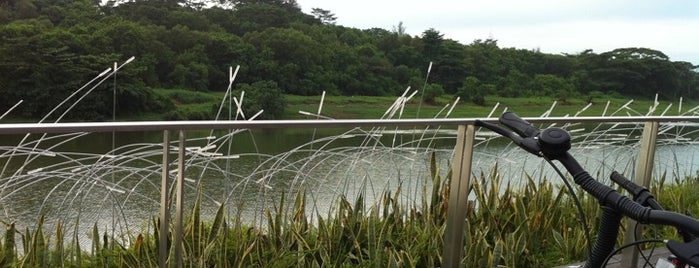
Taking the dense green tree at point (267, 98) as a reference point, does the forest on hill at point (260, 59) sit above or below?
above

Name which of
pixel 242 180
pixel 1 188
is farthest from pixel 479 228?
pixel 1 188

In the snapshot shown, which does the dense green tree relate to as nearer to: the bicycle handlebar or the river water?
the river water

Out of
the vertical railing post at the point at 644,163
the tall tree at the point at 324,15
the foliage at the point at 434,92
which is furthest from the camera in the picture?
the tall tree at the point at 324,15

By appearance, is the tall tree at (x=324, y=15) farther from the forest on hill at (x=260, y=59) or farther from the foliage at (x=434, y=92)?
the foliage at (x=434, y=92)

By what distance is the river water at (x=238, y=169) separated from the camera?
2246 millimetres

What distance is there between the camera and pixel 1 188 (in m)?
2.16

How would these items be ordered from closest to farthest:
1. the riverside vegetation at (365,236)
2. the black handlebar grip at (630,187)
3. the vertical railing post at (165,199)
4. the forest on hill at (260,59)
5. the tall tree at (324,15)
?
the black handlebar grip at (630,187), the vertical railing post at (165,199), the riverside vegetation at (365,236), the forest on hill at (260,59), the tall tree at (324,15)

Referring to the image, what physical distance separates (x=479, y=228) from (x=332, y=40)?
28.1 m

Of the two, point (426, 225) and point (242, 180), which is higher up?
point (242, 180)

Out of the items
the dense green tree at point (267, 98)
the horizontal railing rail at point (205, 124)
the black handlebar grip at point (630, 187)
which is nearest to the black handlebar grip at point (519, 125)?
the black handlebar grip at point (630, 187)

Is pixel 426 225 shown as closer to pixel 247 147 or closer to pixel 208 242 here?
pixel 208 242

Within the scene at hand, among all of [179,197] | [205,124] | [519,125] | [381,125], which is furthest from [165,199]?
[519,125]

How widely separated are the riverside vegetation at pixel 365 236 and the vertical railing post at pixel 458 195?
0.26 meters

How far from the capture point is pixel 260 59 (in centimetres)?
2569
